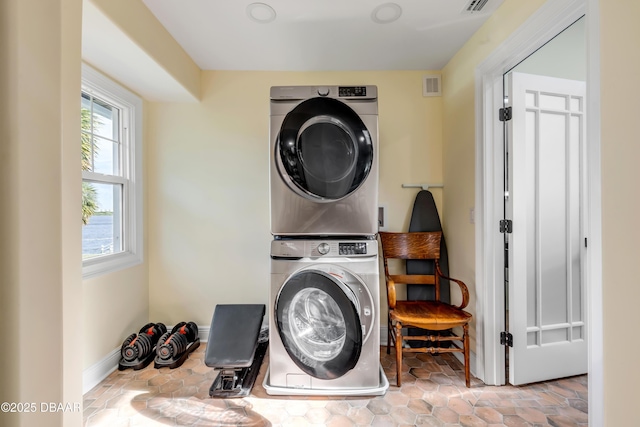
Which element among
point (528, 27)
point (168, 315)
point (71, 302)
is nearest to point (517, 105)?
point (528, 27)

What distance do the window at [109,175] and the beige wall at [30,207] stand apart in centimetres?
137

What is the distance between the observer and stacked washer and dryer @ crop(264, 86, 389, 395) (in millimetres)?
1584

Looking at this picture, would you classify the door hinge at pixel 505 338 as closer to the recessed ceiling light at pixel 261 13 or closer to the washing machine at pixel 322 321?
the washing machine at pixel 322 321

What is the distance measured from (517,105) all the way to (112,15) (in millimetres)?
2419

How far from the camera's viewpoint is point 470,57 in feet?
6.28

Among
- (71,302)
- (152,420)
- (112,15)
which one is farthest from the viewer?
(152,420)

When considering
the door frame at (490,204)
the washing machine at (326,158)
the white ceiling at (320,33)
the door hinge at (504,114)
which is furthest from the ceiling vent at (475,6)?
the washing machine at (326,158)

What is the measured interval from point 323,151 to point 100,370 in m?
2.16

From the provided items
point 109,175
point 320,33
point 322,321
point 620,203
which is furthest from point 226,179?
point 620,203

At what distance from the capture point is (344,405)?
158cm

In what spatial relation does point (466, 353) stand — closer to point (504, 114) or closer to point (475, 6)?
point (504, 114)

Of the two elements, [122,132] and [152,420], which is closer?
[152,420]

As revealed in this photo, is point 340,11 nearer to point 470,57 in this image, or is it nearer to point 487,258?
point 470,57

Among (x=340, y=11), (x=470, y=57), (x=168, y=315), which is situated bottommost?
(x=168, y=315)
